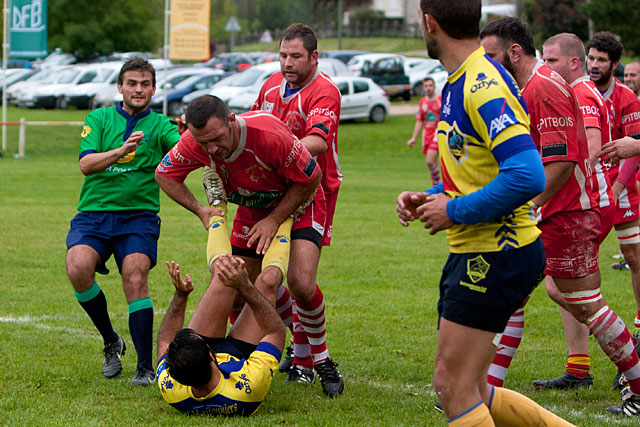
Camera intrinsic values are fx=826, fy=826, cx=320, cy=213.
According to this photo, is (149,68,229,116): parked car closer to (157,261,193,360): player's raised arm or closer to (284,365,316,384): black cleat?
(284,365,316,384): black cleat

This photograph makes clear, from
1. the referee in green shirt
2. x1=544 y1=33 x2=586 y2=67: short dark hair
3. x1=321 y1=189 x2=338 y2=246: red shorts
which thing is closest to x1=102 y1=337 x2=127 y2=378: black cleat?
the referee in green shirt

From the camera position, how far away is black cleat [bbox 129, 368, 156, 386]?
5684 millimetres

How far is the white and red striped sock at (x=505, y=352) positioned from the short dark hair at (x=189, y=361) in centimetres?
182

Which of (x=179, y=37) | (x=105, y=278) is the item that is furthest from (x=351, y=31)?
(x=105, y=278)

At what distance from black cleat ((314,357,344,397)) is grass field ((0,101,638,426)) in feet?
0.33

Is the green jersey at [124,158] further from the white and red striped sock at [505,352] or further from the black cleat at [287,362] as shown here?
the white and red striped sock at [505,352]

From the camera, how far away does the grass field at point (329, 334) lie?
5172mm

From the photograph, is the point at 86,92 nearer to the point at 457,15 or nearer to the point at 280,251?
the point at 280,251

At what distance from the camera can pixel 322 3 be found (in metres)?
89.9

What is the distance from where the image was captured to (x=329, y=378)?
5699 millimetres

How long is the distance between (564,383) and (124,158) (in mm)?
3575

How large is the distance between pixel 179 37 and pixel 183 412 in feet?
66.3

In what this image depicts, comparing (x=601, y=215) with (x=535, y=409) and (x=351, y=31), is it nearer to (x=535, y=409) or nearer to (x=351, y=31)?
(x=535, y=409)

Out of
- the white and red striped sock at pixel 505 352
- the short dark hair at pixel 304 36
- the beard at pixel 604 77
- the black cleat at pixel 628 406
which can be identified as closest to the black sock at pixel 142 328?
the short dark hair at pixel 304 36
